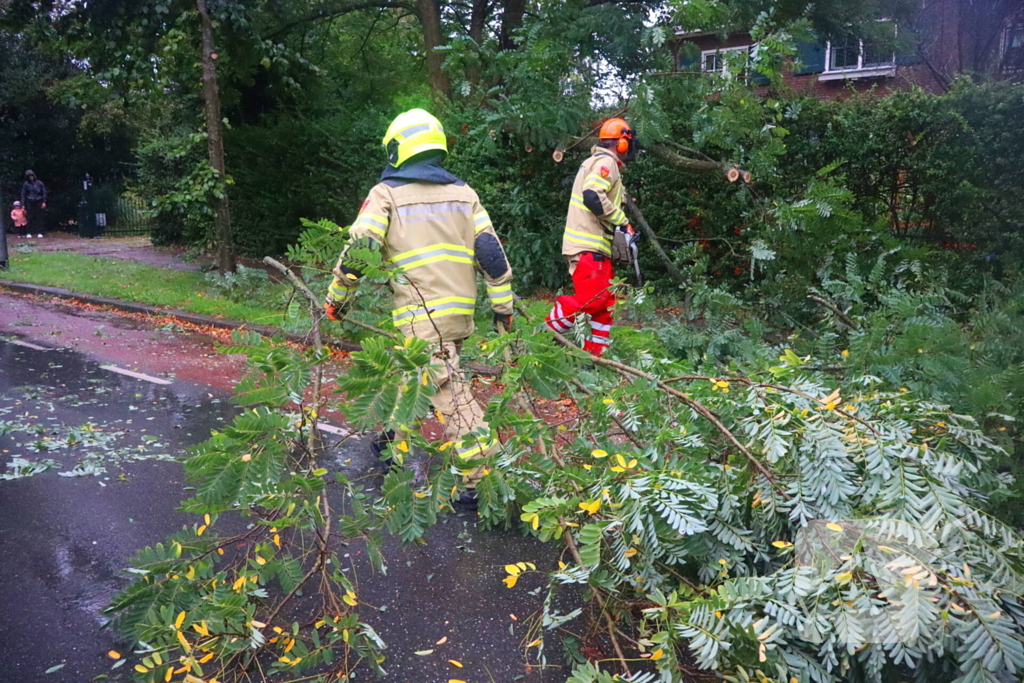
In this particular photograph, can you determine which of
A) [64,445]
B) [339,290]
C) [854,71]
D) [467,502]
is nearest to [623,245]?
[467,502]

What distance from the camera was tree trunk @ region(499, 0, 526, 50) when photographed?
451 inches

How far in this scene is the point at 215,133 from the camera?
11.6 meters

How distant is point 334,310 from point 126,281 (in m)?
10.8

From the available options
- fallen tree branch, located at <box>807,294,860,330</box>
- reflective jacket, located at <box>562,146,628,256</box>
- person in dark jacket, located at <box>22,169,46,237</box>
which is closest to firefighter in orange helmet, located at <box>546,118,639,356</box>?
reflective jacket, located at <box>562,146,628,256</box>

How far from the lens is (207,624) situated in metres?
2.62

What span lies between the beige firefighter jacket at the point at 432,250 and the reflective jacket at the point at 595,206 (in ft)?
7.09

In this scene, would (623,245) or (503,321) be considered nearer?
(503,321)

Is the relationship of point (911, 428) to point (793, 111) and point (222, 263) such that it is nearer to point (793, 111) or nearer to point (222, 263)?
point (793, 111)

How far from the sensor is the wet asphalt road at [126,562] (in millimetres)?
3146

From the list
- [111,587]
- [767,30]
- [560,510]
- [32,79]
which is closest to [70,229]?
[32,79]

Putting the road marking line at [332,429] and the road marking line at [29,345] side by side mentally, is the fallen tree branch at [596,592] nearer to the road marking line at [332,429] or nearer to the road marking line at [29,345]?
the road marking line at [332,429]

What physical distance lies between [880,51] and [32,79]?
22701 mm

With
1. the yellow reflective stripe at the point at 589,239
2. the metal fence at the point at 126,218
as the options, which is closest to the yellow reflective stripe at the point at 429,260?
the yellow reflective stripe at the point at 589,239

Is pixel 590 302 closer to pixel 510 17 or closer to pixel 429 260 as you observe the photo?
pixel 429 260
